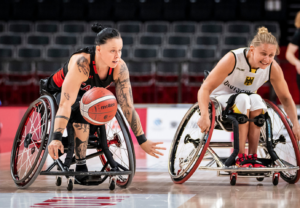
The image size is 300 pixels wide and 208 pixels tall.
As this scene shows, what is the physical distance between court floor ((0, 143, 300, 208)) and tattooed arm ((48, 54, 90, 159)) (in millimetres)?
318

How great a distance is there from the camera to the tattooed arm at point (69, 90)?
8.56 ft

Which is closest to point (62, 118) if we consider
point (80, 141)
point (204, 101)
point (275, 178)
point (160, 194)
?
point (80, 141)

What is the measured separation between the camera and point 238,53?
10.2 ft

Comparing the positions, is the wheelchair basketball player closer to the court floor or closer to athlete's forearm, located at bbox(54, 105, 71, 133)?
the court floor

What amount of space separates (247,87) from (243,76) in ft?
0.35

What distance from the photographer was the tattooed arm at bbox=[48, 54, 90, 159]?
8.56 ft

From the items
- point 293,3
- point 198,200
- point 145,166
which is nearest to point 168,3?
point 293,3

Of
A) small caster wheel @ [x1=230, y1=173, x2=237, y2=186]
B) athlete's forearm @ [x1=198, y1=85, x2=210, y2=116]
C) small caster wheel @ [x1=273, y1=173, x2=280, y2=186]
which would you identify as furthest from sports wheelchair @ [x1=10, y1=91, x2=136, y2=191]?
small caster wheel @ [x1=273, y1=173, x2=280, y2=186]

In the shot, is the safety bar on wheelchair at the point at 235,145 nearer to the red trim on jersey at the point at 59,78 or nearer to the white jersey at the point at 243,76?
the white jersey at the point at 243,76

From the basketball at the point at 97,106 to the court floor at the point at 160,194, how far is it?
0.46 m

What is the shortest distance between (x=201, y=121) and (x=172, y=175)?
1.71 ft

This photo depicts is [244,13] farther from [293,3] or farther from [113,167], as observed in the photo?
[113,167]

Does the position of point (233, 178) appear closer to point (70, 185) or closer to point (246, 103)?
point (246, 103)

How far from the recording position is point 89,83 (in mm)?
2902
